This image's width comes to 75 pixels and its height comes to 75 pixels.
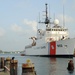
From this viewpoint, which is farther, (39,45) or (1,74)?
(39,45)

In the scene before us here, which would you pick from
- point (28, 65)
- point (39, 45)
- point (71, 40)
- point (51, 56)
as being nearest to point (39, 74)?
point (28, 65)

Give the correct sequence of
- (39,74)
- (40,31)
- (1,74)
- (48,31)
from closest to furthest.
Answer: (1,74), (39,74), (48,31), (40,31)

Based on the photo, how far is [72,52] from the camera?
61.3 metres

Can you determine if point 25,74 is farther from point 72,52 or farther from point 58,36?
point 58,36

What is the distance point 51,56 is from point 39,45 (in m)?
7.28

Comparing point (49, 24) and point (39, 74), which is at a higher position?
point (49, 24)

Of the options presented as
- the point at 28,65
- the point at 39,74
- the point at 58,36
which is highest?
the point at 58,36

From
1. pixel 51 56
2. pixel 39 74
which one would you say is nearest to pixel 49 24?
pixel 51 56

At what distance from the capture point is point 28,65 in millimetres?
10719

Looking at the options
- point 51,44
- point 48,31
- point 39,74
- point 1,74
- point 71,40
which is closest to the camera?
point 1,74

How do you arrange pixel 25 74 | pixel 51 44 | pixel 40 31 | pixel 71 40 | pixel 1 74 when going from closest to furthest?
1. pixel 25 74
2. pixel 1 74
3. pixel 71 40
4. pixel 51 44
5. pixel 40 31

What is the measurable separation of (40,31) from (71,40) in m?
17.9

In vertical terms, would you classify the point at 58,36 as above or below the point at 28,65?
above

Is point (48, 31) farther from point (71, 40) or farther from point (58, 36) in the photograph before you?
point (71, 40)
